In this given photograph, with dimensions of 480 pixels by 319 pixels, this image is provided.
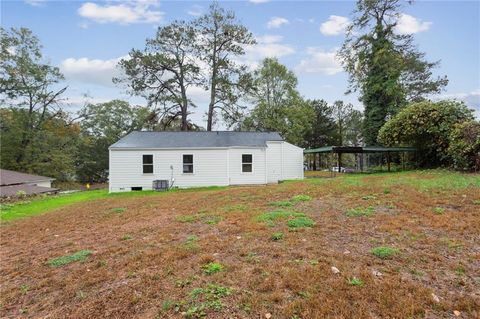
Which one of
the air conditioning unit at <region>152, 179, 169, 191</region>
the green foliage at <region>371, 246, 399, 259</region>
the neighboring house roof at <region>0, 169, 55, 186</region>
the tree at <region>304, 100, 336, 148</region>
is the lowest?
the green foliage at <region>371, 246, 399, 259</region>

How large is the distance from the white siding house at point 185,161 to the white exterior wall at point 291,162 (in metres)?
1.84

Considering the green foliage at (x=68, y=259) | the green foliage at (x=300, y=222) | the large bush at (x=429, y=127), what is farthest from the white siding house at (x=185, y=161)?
the green foliage at (x=68, y=259)

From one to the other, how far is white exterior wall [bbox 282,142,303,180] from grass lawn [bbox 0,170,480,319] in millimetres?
13303

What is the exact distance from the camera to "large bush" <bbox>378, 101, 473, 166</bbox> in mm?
16547

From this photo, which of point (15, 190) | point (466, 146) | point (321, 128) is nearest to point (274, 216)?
point (466, 146)

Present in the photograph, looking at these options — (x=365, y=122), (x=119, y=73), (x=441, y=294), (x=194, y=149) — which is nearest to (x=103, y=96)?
(x=119, y=73)

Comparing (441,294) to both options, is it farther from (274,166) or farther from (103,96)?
(103,96)

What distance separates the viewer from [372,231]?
490cm

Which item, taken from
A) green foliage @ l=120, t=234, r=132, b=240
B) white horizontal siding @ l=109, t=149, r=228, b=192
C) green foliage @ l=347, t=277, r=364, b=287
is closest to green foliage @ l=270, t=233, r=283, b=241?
green foliage @ l=347, t=277, r=364, b=287

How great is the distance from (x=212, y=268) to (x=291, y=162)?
17.2 metres

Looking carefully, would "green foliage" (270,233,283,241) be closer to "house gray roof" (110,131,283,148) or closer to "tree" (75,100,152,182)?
"house gray roof" (110,131,283,148)

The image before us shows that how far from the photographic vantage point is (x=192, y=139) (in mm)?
18609

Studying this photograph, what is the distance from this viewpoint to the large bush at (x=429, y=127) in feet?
54.3

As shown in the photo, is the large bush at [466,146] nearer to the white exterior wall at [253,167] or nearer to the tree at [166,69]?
the white exterior wall at [253,167]
